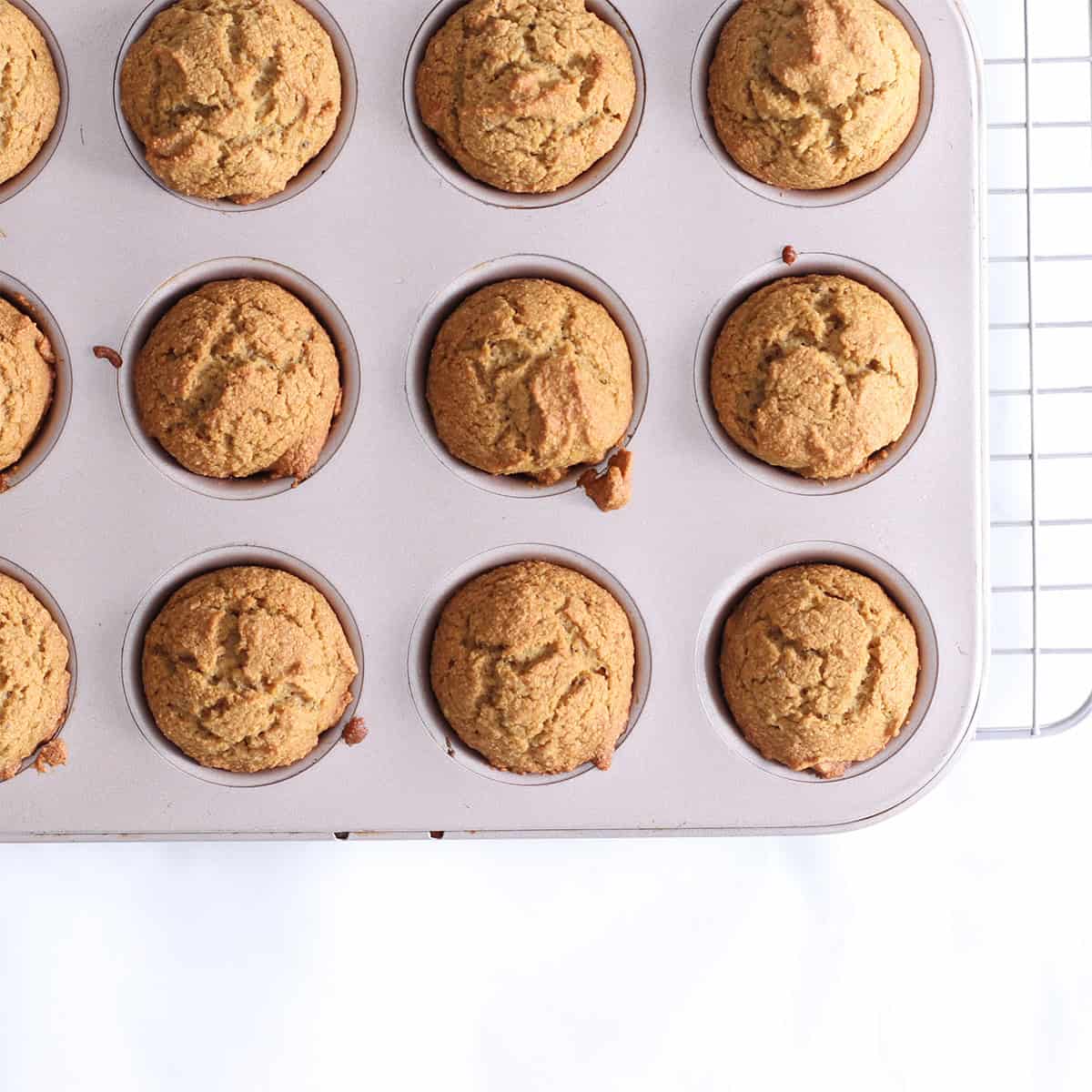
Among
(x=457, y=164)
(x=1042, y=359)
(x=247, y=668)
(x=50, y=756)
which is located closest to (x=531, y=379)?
(x=457, y=164)

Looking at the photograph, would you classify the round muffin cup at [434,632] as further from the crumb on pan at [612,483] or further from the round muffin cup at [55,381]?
the round muffin cup at [55,381]

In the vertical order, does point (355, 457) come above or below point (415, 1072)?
above

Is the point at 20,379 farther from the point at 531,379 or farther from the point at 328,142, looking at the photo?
the point at 531,379

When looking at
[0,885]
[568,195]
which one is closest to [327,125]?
[568,195]

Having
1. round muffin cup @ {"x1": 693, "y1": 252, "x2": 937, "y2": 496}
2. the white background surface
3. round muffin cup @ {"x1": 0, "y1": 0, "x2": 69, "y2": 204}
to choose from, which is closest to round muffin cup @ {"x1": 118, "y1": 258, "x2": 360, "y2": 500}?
round muffin cup @ {"x1": 0, "y1": 0, "x2": 69, "y2": 204}

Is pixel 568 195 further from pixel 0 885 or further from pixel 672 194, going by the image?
pixel 0 885

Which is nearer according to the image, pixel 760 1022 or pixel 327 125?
pixel 327 125
